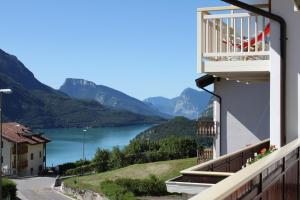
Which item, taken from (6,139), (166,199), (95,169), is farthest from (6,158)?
(166,199)

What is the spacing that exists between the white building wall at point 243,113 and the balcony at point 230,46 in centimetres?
477

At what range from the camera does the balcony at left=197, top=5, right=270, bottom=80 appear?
758cm

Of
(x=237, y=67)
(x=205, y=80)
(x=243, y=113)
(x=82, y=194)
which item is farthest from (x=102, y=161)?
(x=237, y=67)

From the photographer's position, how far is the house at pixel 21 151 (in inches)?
2541

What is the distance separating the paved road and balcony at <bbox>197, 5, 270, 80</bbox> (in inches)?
1409

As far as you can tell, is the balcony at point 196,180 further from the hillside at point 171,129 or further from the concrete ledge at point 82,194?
the hillside at point 171,129

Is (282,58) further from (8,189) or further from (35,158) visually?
(35,158)

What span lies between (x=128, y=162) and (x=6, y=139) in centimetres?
1666

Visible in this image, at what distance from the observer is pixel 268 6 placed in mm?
7039

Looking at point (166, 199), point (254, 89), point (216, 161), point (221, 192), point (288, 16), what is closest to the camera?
point (221, 192)

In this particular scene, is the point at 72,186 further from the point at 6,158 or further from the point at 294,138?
the point at 294,138

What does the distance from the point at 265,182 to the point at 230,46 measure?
479cm

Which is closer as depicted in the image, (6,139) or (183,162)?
(183,162)

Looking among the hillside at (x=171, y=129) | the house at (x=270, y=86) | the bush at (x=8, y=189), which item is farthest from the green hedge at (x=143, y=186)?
the hillside at (x=171, y=129)
